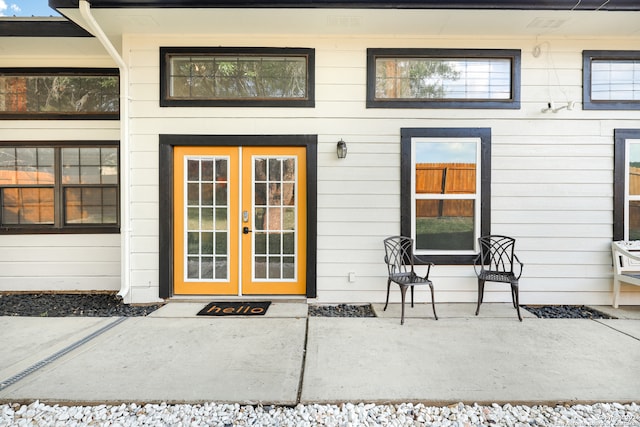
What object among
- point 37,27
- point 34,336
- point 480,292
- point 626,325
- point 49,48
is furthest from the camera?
point 49,48

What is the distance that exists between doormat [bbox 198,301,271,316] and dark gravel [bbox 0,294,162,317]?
643 millimetres

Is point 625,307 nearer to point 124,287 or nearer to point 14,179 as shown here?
point 124,287

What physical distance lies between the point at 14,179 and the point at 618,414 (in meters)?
6.30

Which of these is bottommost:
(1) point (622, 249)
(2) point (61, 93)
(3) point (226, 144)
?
(1) point (622, 249)

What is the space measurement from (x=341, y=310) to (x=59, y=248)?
3656 millimetres

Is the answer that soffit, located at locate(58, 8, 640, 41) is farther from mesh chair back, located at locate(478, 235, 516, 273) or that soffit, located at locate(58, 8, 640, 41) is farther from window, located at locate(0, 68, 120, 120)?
mesh chair back, located at locate(478, 235, 516, 273)

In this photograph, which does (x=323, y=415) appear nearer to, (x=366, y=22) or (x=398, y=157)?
(x=398, y=157)

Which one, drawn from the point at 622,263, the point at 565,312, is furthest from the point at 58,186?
the point at 622,263

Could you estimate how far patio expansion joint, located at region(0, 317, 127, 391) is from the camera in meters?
2.05

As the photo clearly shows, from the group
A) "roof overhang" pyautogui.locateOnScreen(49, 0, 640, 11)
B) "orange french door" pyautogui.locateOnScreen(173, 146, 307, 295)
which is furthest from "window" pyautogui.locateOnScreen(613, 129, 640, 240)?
"orange french door" pyautogui.locateOnScreen(173, 146, 307, 295)

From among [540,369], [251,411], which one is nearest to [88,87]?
[251,411]

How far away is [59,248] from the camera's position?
158 inches

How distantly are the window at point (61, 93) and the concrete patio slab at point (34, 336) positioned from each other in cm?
245

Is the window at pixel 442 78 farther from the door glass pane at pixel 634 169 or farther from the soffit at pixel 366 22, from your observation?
the door glass pane at pixel 634 169
